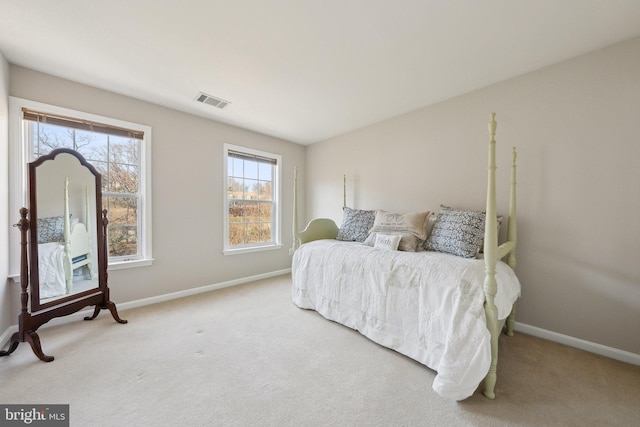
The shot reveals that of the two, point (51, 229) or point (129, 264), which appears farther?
point (129, 264)

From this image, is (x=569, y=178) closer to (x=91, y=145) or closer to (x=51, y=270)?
(x=51, y=270)

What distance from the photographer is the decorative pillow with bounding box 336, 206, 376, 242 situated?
2.89m

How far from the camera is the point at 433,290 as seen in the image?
5.29 feet

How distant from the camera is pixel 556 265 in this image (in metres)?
2.01

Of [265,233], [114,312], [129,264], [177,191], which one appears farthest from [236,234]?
[114,312]

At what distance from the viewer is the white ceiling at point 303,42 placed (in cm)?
147

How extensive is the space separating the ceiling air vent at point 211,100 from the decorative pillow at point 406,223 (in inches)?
86.7

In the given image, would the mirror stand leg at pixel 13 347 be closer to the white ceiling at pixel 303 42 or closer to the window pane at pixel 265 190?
the white ceiling at pixel 303 42

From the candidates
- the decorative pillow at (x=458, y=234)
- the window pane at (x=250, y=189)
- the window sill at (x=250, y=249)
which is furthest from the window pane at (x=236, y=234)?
the decorative pillow at (x=458, y=234)

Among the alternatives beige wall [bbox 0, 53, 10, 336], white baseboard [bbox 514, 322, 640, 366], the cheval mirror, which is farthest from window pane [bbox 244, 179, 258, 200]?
white baseboard [bbox 514, 322, 640, 366]

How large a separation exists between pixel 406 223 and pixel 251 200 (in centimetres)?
233

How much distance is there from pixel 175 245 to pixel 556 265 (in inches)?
152

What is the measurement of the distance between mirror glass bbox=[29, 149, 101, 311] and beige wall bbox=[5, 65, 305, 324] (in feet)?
1.41

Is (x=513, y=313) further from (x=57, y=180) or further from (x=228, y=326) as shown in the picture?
(x=57, y=180)
